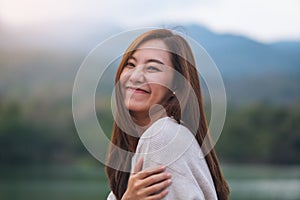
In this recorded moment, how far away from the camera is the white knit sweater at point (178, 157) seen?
1.43 meters

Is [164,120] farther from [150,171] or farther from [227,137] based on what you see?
[227,137]

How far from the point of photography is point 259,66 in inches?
1608

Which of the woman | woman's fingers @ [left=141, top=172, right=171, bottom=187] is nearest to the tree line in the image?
the woman

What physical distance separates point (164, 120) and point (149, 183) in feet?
0.47

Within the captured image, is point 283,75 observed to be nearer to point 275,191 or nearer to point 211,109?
point 275,191

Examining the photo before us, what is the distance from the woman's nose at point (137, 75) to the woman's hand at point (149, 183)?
176 millimetres

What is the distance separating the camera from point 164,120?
1.48 m

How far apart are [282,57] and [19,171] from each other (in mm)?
20444

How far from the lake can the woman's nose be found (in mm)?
15908

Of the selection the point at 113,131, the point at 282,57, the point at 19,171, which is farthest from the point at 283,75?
the point at 113,131

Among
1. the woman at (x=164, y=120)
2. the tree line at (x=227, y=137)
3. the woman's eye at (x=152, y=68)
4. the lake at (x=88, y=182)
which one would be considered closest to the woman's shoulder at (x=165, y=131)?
the woman at (x=164, y=120)

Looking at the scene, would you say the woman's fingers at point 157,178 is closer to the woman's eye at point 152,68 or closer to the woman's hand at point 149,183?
the woman's hand at point 149,183

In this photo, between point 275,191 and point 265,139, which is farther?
point 265,139

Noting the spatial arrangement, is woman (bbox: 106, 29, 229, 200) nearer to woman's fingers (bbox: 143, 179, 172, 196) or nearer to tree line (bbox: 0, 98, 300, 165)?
woman's fingers (bbox: 143, 179, 172, 196)
